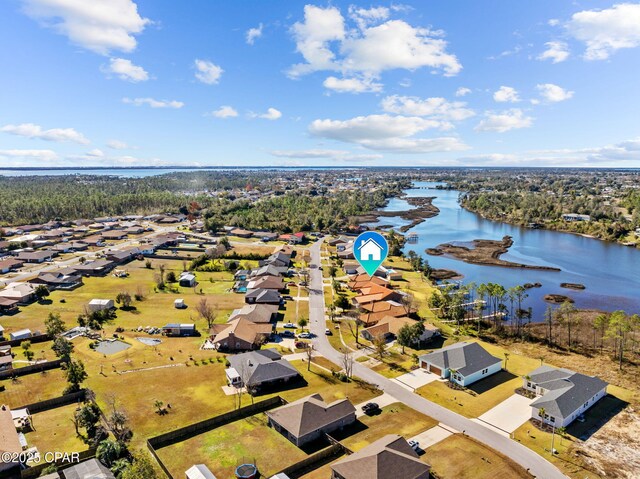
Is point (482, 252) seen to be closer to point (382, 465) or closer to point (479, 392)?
point (479, 392)

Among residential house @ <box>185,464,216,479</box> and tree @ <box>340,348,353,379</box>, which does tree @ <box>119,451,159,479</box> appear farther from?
tree @ <box>340,348,353,379</box>

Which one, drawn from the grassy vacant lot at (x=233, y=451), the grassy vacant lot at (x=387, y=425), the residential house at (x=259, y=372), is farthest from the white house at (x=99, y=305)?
the grassy vacant lot at (x=387, y=425)

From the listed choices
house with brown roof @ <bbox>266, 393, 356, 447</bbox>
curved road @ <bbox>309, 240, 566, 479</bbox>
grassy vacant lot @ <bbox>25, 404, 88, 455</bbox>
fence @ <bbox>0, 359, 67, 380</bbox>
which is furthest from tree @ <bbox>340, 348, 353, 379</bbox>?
fence @ <bbox>0, 359, 67, 380</bbox>

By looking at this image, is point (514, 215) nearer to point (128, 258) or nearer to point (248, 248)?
point (248, 248)

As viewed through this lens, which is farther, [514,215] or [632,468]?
[514,215]

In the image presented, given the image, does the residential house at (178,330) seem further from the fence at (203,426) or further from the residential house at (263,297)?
the fence at (203,426)

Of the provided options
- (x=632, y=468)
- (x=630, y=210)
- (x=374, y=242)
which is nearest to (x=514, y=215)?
(x=630, y=210)

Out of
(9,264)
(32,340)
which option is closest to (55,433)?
(32,340)

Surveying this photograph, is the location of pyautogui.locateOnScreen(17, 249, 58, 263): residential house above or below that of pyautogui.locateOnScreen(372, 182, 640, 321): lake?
above
